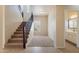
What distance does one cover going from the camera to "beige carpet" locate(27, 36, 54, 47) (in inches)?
80.4

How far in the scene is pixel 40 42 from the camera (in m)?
2.13

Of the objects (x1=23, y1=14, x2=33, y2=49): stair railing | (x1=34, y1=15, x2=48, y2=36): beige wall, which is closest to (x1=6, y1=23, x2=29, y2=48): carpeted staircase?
(x1=23, y1=14, x2=33, y2=49): stair railing

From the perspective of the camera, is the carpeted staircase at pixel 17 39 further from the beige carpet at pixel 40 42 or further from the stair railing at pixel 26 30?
the beige carpet at pixel 40 42

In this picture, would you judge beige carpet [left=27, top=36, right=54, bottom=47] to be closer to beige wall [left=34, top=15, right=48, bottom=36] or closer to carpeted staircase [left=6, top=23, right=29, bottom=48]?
beige wall [left=34, top=15, right=48, bottom=36]

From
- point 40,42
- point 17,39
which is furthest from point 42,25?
point 17,39

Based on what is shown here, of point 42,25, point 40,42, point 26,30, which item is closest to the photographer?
point 42,25

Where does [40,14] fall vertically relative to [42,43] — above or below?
above

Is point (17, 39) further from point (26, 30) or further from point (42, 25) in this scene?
point (42, 25)

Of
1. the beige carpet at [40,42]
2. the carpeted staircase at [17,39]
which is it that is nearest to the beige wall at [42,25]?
the beige carpet at [40,42]

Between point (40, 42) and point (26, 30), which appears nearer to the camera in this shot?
point (40, 42)
